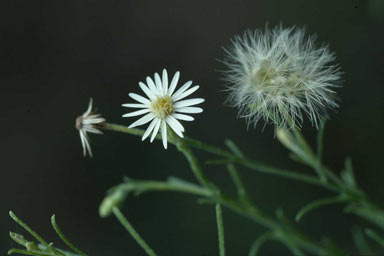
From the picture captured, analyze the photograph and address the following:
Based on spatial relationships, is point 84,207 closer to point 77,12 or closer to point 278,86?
point 77,12

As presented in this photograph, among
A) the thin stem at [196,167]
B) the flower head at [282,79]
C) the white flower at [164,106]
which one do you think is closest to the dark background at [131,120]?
the flower head at [282,79]

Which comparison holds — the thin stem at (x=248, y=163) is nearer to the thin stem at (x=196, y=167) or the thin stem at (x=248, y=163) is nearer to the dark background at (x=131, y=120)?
the thin stem at (x=196, y=167)

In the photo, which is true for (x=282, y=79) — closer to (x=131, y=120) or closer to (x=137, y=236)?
(x=137, y=236)

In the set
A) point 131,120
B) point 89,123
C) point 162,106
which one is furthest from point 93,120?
point 131,120

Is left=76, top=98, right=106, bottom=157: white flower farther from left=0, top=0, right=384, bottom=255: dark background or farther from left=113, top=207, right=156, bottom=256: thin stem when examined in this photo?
left=0, top=0, right=384, bottom=255: dark background

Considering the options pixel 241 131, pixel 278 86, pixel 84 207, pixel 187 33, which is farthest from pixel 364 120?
pixel 84 207

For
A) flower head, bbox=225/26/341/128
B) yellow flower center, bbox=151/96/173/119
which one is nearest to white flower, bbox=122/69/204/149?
yellow flower center, bbox=151/96/173/119
